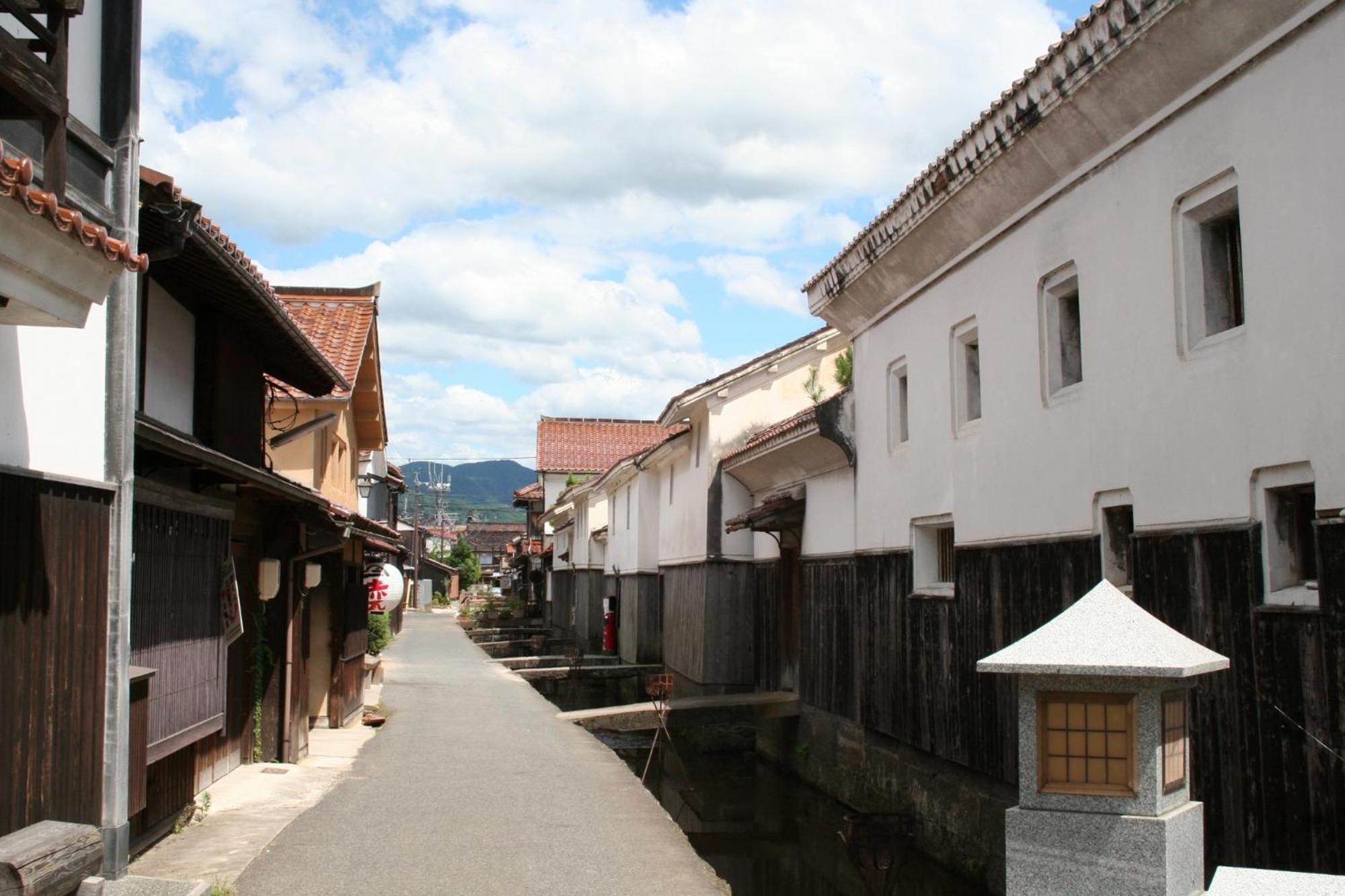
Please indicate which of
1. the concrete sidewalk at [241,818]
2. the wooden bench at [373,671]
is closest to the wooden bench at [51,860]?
the concrete sidewalk at [241,818]

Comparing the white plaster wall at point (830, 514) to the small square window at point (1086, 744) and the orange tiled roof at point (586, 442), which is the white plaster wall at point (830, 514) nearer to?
the small square window at point (1086, 744)

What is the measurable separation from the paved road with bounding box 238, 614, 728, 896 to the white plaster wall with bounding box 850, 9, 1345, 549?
4.56m

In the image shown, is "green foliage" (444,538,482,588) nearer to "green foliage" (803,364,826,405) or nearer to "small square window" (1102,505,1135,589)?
"green foliage" (803,364,826,405)

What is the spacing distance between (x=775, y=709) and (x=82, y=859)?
1419cm

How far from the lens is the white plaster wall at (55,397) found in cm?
668

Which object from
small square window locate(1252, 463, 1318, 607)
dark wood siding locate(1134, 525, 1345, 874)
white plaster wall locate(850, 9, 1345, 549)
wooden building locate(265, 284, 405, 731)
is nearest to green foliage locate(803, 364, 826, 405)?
wooden building locate(265, 284, 405, 731)

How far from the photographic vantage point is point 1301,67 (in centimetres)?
759

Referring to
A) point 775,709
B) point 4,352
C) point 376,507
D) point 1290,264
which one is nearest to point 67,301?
point 4,352

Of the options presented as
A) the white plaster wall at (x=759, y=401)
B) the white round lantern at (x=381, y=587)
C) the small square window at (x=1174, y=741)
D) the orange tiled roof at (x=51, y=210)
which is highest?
the white plaster wall at (x=759, y=401)

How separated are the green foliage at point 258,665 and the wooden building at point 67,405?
5669mm

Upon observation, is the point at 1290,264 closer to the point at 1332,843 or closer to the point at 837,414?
the point at 1332,843

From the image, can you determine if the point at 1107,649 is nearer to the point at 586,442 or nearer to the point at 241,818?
the point at 241,818

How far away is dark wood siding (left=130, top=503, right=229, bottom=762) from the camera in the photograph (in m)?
9.17

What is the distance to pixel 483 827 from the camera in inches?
447
